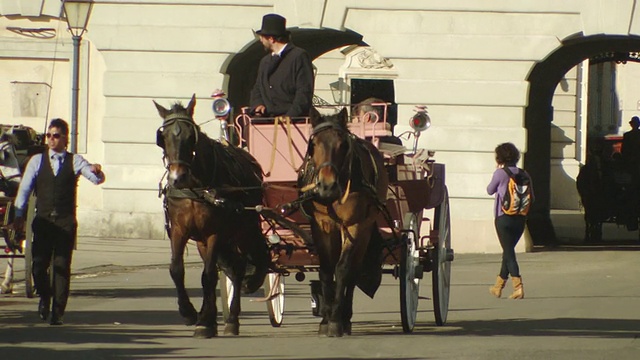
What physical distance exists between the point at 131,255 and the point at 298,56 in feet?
29.9

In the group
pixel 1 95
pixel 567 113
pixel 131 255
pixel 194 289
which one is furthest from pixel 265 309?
pixel 567 113

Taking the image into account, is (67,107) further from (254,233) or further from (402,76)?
(254,233)

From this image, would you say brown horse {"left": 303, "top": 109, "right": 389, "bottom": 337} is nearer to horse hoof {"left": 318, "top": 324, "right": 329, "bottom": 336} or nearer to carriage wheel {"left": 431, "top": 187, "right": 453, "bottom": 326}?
horse hoof {"left": 318, "top": 324, "right": 329, "bottom": 336}

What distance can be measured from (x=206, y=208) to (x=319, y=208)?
2.89 ft

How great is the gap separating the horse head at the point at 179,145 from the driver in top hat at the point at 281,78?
134cm

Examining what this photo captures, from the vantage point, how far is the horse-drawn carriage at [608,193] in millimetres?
27578

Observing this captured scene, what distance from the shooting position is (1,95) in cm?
2594

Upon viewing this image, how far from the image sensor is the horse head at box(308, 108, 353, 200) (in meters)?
12.1

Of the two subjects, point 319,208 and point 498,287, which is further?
point 498,287

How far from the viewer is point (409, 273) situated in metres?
13.2

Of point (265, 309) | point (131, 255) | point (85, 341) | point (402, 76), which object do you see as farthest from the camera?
point (402, 76)

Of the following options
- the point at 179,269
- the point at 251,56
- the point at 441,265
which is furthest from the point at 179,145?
the point at 251,56

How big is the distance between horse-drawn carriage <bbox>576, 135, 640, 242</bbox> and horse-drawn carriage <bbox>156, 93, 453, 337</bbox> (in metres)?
13.7

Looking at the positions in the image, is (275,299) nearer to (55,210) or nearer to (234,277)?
(234,277)
